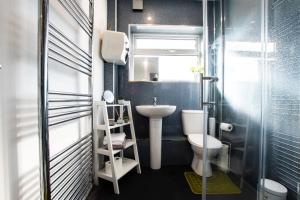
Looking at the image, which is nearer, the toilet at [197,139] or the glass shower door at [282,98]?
the glass shower door at [282,98]

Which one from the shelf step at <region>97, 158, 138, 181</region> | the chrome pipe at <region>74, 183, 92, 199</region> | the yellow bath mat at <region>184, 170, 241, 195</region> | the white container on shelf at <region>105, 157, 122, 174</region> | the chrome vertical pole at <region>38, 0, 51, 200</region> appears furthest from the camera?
the white container on shelf at <region>105, 157, 122, 174</region>

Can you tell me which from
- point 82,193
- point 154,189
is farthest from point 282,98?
point 82,193

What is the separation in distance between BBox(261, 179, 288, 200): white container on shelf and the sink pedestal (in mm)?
1234

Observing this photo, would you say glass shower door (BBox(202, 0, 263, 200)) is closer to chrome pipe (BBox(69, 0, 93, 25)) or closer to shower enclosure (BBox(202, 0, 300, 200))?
shower enclosure (BBox(202, 0, 300, 200))

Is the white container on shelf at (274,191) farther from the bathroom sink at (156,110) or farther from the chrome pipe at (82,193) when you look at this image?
the chrome pipe at (82,193)

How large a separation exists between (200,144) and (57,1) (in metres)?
1.79

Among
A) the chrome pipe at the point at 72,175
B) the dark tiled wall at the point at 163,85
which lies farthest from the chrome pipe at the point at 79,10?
the chrome pipe at the point at 72,175

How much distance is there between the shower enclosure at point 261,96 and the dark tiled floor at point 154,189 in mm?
151

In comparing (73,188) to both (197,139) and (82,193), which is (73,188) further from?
(197,139)

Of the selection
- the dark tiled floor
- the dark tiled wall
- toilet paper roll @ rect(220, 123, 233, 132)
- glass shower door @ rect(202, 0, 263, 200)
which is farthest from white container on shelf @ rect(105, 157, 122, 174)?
toilet paper roll @ rect(220, 123, 233, 132)

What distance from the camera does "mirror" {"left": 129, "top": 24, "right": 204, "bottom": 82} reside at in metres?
2.67

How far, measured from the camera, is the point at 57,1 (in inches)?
42.9

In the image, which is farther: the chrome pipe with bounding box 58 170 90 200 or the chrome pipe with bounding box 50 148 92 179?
the chrome pipe with bounding box 58 170 90 200

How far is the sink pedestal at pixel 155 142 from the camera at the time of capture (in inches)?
87.0
